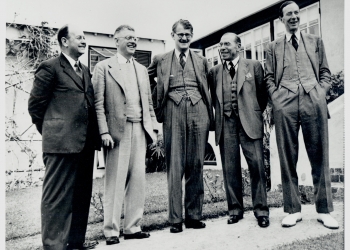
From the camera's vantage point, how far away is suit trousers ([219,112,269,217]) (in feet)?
11.5

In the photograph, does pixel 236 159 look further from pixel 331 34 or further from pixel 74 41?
pixel 331 34

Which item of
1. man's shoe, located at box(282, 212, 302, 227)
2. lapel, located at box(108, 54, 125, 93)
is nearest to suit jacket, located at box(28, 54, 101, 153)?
lapel, located at box(108, 54, 125, 93)

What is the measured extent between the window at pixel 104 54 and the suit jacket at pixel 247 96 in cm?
362

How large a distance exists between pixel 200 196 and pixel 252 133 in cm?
89

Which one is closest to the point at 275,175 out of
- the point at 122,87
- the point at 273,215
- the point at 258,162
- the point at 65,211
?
the point at 273,215

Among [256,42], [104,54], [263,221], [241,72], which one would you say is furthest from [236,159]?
[256,42]

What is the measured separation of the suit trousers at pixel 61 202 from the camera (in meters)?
2.64

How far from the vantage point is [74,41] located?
116 inches

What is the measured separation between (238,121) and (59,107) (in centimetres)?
188

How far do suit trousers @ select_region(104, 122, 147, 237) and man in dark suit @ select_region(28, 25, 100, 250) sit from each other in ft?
0.73

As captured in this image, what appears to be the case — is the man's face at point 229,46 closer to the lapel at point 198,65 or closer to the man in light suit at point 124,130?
the lapel at point 198,65

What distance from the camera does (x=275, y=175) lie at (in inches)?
225

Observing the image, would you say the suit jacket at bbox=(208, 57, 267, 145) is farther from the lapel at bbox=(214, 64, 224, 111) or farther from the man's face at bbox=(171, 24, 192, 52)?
the man's face at bbox=(171, 24, 192, 52)

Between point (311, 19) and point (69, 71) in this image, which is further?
point (311, 19)
